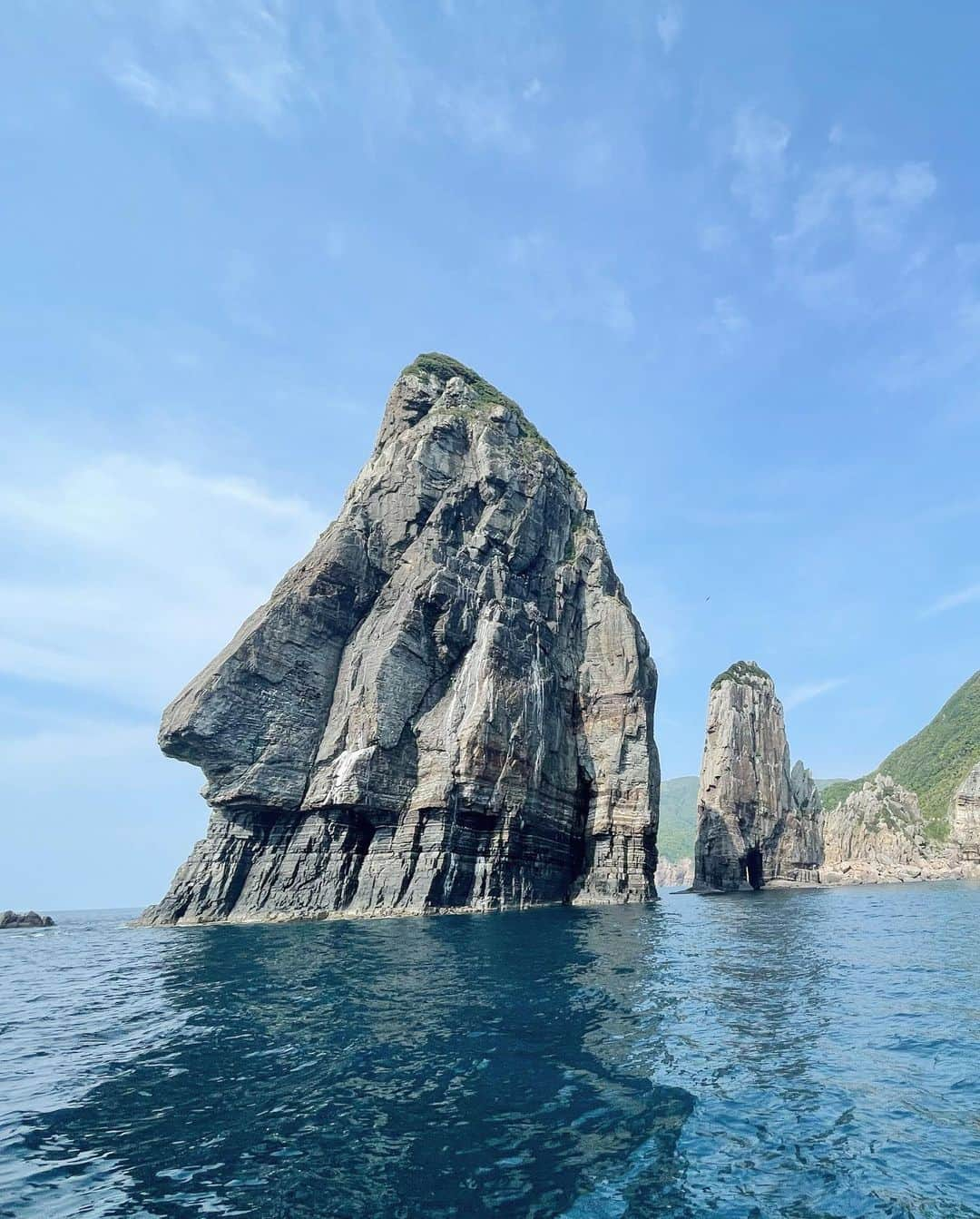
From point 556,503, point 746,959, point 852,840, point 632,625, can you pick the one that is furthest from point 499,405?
point 852,840

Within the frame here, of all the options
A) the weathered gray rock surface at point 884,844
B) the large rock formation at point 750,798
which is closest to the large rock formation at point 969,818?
the weathered gray rock surface at point 884,844

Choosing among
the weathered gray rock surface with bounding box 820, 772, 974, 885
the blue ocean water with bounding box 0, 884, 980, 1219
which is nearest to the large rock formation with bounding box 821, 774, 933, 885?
the weathered gray rock surface with bounding box 820, 772, 974, 885

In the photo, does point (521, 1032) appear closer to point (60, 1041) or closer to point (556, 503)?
point (60, 1041)

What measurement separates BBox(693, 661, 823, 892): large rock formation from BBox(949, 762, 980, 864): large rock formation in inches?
1429

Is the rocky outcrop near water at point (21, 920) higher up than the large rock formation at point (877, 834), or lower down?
lower down

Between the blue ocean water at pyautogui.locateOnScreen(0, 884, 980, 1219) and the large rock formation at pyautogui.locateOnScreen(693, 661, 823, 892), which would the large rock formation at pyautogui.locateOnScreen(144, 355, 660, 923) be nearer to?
the blue ocean water at pyautogui.locateOnScreen(0, 884, 980, 1219)

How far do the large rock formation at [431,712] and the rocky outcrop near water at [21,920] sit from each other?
36.7 meters

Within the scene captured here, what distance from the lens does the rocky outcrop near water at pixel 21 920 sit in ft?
267

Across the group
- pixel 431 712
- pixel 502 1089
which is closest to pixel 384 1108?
pixel 502 1089

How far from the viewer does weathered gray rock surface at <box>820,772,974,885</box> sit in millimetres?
148250

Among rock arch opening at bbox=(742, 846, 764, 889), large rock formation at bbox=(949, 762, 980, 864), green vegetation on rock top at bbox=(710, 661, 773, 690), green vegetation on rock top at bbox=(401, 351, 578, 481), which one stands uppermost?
green vegetation on rock top at bbox=(401, 351, 578, 481)

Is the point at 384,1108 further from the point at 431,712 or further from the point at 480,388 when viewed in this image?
the point at 480,388

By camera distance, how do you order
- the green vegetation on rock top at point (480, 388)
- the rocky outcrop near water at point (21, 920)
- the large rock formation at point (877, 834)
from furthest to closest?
the large rock formation at point (877, 834)
the green vegetation on rock top at point (480, 388)
the rocky outcrop near water at point (21, 920)

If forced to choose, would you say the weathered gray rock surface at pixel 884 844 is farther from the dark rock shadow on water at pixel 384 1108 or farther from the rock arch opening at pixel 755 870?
the dark rock shadow on water at pixel 384 1108
